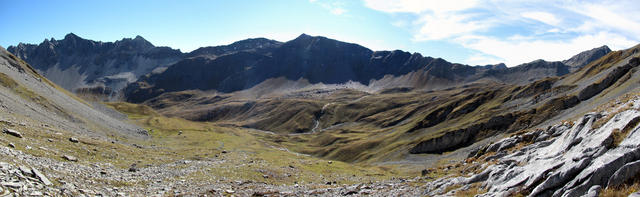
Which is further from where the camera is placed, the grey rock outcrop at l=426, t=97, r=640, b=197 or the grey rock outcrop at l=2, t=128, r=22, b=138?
the grey rock outcrop at l=2, t=128, r=22, b=138

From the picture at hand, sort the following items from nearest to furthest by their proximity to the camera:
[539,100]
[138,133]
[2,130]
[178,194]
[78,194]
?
1. [78,194]
2. [178,194]
3. [2,130]
4. [138,133]
5. [539,100]

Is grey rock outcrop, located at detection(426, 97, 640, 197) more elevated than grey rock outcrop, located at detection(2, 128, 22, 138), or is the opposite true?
grey rock outcrop, located at detection(426, 97, 640, 197)

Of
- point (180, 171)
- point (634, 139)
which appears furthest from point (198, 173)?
point (634, 139)

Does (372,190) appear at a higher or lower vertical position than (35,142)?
lower

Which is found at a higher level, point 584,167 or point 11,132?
point 584,167

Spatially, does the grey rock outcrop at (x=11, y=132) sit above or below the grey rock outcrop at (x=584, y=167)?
below

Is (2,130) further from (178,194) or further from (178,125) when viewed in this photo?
(178,125)

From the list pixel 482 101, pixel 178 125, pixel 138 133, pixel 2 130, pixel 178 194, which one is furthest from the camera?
pixel 482 101

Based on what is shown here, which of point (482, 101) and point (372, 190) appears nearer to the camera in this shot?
point (372, 190)

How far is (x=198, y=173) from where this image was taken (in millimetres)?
49688

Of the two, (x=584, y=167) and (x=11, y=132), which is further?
(x=11, y=132)

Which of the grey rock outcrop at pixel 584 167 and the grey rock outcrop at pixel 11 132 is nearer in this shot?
the grey rock outcrop at pixel 584 167

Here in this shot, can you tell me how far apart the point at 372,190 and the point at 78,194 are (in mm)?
25072

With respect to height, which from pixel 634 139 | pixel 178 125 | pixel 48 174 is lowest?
pixel 178 125
